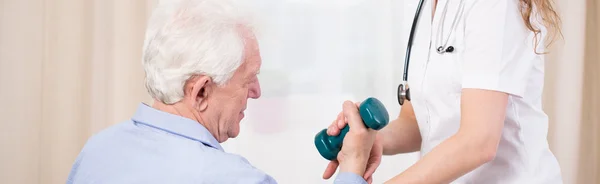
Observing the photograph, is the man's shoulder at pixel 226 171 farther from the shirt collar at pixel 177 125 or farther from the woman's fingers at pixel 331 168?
the woman's fingers at pixel 331 168

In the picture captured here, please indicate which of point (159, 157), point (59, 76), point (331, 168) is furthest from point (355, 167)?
point (59, 76)

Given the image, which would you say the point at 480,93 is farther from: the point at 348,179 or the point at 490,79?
the point at 348,179

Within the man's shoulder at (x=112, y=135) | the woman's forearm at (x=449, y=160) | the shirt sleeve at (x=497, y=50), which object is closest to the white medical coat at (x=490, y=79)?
the shirt sleeve at (x=497, y=50)

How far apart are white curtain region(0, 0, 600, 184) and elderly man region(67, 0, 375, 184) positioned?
4.12ft

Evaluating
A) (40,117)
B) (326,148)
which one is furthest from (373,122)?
(40,117)

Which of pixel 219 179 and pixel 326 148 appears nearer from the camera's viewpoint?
pixel 219 179

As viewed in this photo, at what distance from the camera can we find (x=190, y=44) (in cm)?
109

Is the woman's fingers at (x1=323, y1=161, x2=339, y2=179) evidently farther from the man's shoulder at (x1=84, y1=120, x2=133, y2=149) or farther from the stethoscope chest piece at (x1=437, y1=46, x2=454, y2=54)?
the man's shoulder at (x1=84, y1=120, x2=133, y2=149)

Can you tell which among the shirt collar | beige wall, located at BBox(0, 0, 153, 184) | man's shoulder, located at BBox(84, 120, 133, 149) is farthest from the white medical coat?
beige wall, located at BBox(0, 0, 153, 184)

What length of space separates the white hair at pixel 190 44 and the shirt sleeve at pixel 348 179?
0.28m

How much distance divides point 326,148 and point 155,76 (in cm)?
38

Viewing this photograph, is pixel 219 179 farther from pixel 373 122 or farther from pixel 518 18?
pixel 518 18

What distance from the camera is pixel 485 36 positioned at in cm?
127

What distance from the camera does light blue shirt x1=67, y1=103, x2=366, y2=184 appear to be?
102cm
